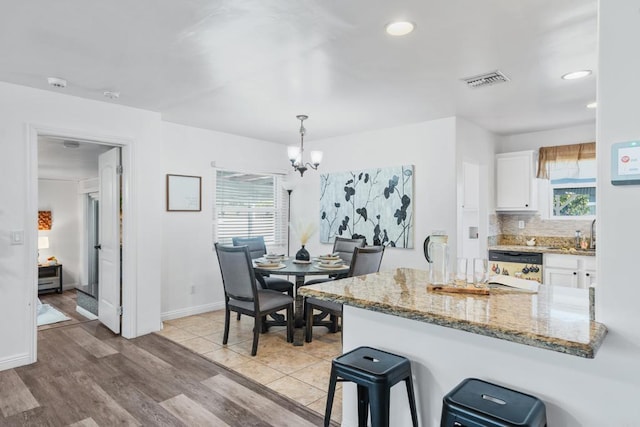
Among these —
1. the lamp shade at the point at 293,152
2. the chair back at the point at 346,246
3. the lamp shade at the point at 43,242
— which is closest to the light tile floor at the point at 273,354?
the chair back at the point at 346,246

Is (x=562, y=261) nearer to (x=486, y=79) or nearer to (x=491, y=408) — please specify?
(x=486, y=79)

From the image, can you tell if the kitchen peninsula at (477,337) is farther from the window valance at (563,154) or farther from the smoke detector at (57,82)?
→ the window valance at (563,154)

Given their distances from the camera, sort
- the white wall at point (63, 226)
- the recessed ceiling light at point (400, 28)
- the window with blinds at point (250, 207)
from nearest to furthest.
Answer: the recessed ceiling light at point (400, 28)
the window with blinds at point (250, 207)
the white wall at point (63, 226)

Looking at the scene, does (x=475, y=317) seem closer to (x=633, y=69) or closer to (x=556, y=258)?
(x=633, y=69)

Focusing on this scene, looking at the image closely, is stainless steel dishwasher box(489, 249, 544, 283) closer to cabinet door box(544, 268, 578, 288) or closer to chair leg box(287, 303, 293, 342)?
cabinet door box(544, 268, 578, 288)

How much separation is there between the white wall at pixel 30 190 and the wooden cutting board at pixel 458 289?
3212 millimetres

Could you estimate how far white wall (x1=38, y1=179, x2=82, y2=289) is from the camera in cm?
702

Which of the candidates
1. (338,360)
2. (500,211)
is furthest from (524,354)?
(500,211)

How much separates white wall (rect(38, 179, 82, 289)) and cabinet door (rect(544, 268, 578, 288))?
25.4 ft

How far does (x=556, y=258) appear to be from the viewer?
4.46 m

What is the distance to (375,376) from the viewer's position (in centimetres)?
162

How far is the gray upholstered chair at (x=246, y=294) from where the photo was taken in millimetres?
3461

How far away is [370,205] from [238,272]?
6.93 feet

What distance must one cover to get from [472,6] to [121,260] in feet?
12.7
